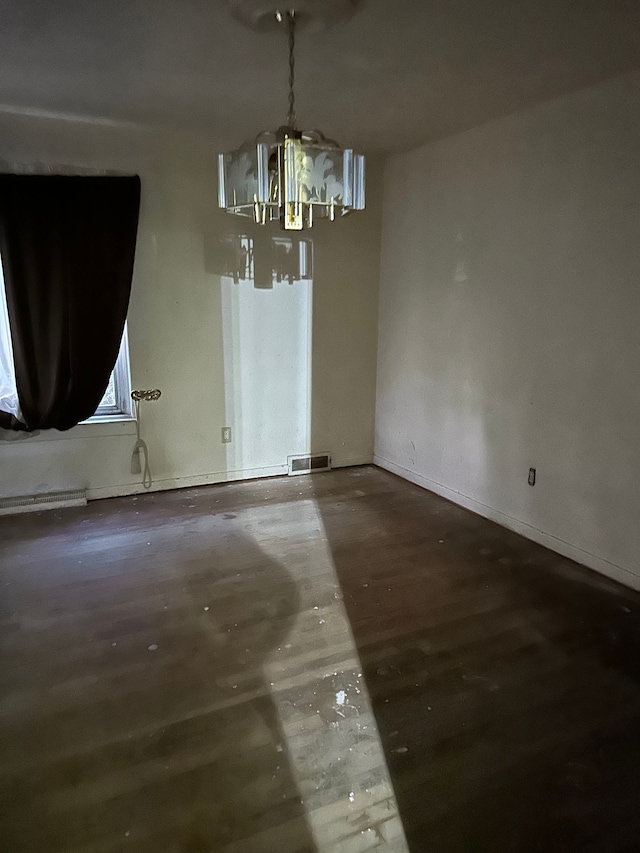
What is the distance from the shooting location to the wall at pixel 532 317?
268cm

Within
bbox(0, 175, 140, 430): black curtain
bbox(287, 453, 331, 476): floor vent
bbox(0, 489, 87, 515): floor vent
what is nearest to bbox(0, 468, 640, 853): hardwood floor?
bbox(0, 489, 87, 515): floor vent

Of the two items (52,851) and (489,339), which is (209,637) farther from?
(489,339)

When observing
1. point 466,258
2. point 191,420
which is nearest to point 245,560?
point 191,420

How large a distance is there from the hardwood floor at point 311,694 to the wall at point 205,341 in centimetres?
70

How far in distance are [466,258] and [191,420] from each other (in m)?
2.14

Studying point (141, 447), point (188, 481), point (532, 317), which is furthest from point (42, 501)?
point (532, 317)

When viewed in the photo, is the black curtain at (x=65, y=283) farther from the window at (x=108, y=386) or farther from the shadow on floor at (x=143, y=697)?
the shadow on floor at (x=143, y=697)

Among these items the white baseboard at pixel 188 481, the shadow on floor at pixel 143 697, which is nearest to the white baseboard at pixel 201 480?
the white baseboard at pixel 188 481

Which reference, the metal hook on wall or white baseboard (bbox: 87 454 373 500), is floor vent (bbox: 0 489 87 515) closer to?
white baseboard (bbox: 87 454 373 500)

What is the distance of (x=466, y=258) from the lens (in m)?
3.57

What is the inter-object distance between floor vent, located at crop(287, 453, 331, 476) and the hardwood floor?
1.09 metres

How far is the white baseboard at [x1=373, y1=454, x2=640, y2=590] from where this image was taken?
9.16 feet

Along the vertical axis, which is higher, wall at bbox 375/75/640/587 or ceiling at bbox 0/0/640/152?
ceiling at bbox 0/0/640/152

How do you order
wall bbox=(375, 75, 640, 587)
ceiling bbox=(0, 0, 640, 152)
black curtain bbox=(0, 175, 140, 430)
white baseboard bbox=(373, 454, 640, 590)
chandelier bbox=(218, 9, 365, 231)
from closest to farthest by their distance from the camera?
1. chandelier bbox=(218, 9, 365, 231)
2. ceiling bbox=(0, 0, 640, 152)
3. wall bbox=(375, 75, 640, 587)
4. white baseboard bbox=(373, 454, 640, 590)
5. black curtain bbox=(0, 175, 140, 430)
